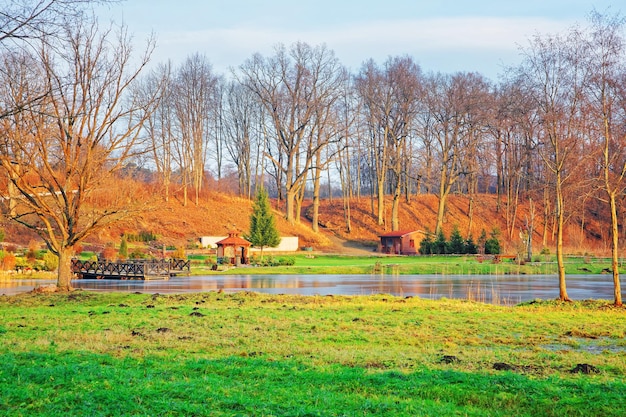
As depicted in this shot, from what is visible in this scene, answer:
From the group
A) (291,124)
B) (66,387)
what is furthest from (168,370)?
(291,124)

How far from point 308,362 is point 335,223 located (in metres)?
74.4

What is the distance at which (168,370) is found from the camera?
9.03 meters

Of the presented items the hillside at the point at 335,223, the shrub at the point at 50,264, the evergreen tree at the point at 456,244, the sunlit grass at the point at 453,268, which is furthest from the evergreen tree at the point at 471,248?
the shrub at the point at 50,264

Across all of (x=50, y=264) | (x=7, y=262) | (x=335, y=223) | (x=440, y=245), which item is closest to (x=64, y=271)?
(x=7, y=262)

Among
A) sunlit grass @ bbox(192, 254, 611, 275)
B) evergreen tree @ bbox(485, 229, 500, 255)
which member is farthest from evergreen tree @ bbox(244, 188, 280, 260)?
evergreen tree @ bbox(485, 229, 500, 255)

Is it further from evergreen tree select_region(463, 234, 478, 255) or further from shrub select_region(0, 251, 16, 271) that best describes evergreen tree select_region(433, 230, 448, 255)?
shrub select_region(0, 251, 16, 271)

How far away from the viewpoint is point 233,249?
5672 centimetres

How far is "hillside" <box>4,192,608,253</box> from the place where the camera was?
6619 cm

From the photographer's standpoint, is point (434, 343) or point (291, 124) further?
point (291, 124)

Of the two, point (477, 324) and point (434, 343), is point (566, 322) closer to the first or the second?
point (477, 324)

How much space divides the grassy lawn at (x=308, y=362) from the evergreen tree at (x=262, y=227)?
4200cm

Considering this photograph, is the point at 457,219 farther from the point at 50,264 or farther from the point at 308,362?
the point at 308,362

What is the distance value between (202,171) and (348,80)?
2034cm

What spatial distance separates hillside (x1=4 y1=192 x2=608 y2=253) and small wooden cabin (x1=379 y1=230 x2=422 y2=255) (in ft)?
5.90
